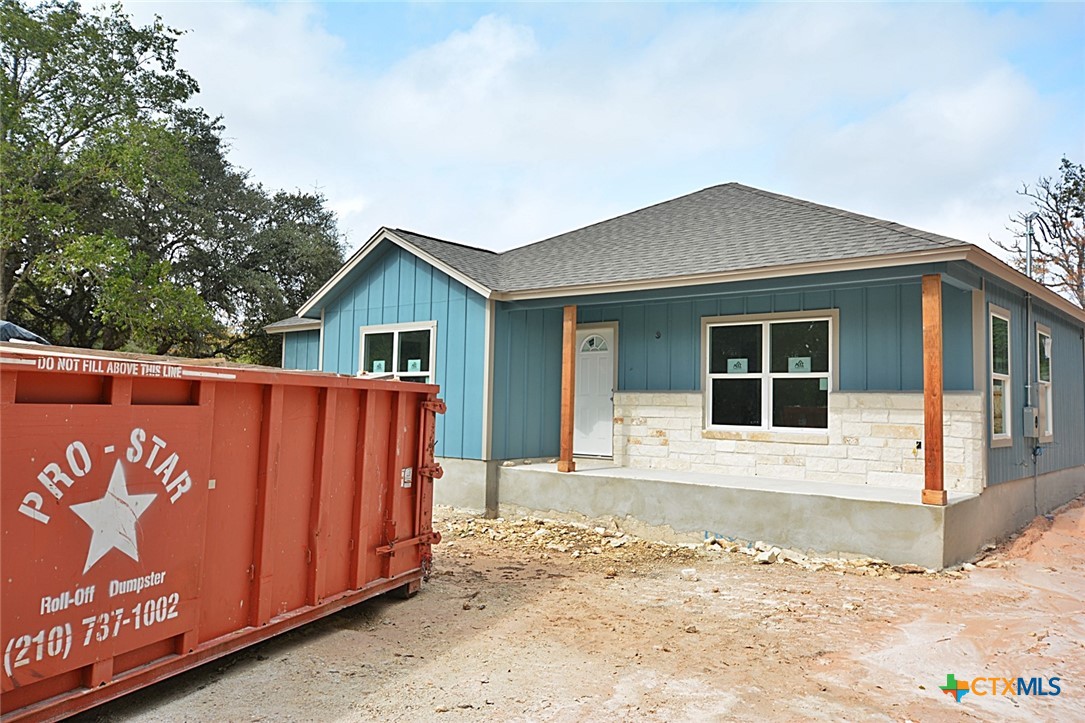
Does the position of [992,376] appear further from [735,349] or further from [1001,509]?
[735,349]

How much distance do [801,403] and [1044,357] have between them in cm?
427

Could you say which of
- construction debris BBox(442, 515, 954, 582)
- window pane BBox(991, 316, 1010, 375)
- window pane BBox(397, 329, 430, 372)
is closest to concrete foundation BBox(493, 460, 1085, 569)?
construction debris BBox(442, 515, 954, 582)

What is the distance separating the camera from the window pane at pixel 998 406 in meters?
8.73

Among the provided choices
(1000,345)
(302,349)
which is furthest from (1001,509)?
(302,349)

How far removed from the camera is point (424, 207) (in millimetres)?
35281

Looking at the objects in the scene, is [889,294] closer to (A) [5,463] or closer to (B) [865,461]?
(B) [865,461]

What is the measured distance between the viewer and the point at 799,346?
9578mm

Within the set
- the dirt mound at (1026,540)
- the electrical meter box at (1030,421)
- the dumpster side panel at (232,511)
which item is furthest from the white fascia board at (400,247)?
the electrical meter box at (1030,421)

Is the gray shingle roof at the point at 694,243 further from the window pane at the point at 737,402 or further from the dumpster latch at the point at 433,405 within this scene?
the dumpster latch at the point at 433,405

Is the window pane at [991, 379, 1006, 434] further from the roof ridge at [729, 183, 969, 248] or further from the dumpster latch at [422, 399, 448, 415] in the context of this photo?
the dumpster latch at [422, 399, 448, 415]

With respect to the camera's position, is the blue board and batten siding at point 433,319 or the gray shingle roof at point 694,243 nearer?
the gray shingle roof at point 694,243

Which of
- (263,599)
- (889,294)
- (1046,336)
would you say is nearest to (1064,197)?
(1046,336)

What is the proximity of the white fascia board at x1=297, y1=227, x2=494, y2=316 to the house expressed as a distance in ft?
0.15

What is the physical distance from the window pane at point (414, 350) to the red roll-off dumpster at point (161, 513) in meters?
6.16
